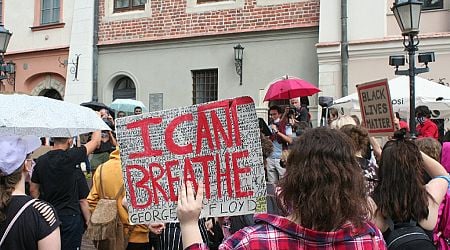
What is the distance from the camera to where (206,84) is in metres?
15.3

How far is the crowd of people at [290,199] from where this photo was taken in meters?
2.13

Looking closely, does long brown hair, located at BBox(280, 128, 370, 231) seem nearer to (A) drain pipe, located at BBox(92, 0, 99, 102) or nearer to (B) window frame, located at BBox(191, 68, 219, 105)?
(B) window frame, located at BBox(191, 68, 219, 105)

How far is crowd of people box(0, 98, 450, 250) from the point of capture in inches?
84.0

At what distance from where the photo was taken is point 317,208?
2.12 m

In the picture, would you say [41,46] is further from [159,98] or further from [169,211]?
[169,211]

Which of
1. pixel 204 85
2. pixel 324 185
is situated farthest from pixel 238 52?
pixel 324 185

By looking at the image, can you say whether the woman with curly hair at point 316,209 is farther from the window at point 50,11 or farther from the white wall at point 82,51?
the window at point 50,11

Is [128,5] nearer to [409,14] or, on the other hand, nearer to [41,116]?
[409,14]

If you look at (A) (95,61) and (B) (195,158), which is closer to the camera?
(B) (195,158)

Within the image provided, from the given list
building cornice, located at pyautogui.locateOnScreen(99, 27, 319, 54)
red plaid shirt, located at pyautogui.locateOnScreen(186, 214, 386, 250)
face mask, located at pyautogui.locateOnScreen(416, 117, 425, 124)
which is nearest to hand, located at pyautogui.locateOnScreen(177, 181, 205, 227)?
red plaid shirt, located at pyautogui.locateOnScreen(186, 214, 386, 250)

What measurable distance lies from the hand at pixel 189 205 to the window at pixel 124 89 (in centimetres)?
1430

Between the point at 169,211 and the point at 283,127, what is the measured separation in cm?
588

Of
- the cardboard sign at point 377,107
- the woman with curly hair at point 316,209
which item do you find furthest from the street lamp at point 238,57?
the woman with curly hair at point 316,209

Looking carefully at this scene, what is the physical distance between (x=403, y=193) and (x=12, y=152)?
2.09m
